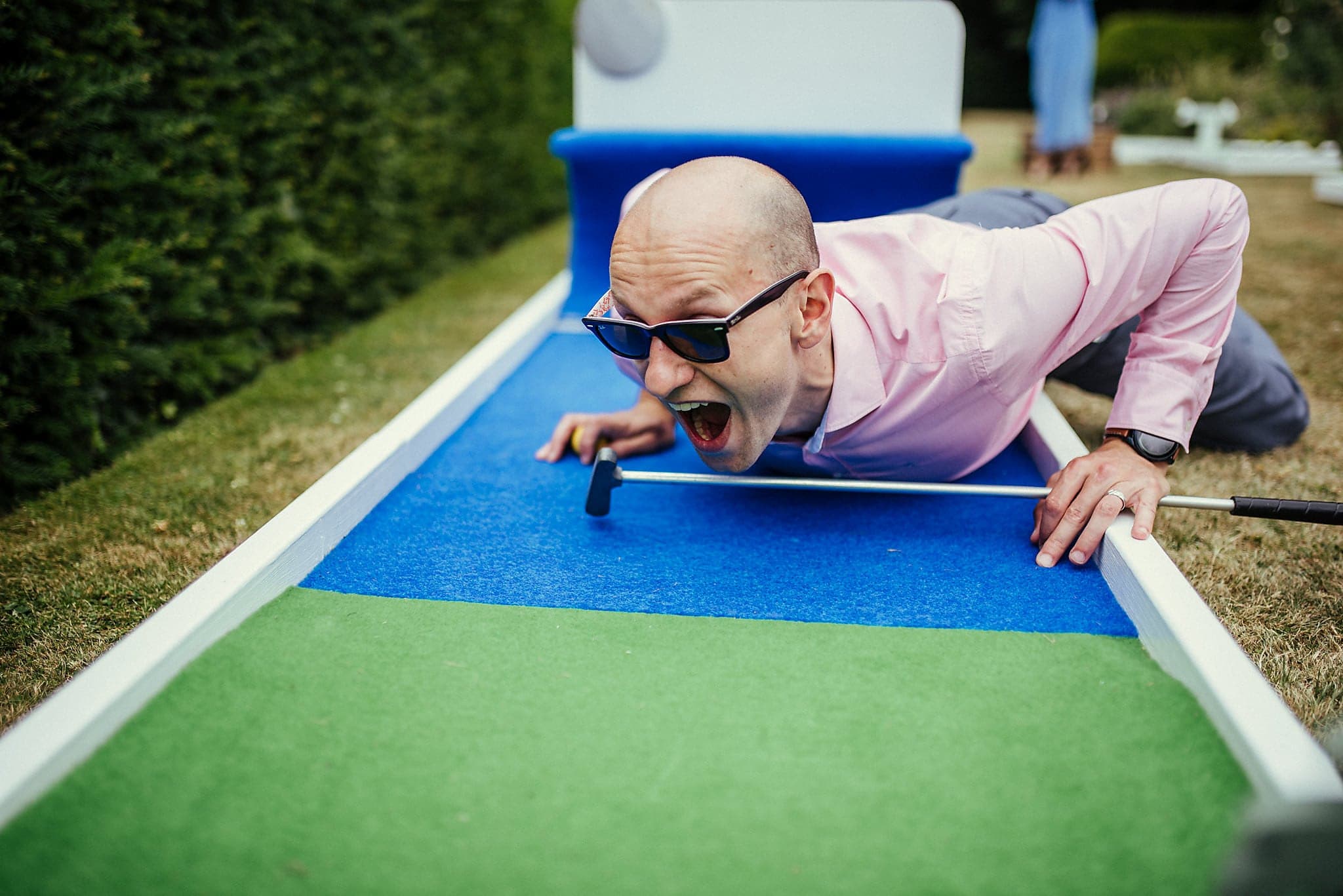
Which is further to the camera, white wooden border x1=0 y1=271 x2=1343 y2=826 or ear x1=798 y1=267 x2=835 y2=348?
ear x1=798 y1=267 x2=835 y2=348

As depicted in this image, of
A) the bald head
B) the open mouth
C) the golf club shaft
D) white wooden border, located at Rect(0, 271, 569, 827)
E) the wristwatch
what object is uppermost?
the bald head

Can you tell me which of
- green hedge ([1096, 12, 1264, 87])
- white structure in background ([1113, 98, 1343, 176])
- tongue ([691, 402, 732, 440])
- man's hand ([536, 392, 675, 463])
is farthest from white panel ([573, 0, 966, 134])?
green hedge ([1096, 12, 1264, 87])

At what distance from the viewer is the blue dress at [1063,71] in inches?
385

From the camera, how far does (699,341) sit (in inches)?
75.4

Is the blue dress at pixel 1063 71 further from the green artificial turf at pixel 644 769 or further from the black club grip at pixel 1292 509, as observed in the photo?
the green artificial turf at pixel 644 769

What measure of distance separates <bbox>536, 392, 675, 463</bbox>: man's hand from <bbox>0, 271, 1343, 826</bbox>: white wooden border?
431mm

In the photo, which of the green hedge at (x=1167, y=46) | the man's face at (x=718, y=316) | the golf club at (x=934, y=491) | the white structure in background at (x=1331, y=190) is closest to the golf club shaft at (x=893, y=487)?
the golf club at (x=934, y=491)

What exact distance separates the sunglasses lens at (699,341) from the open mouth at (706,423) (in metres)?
0.20

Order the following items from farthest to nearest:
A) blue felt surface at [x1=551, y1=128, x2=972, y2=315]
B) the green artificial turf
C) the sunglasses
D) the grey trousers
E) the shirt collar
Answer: blue felt surface at [x1=551, y1=128, x2=972, y2=315]
the grey trousers
the shirt collar
the sunglasses
the green artificial turf

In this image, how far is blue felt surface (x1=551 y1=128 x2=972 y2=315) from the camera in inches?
172

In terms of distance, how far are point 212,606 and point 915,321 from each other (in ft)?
5.17

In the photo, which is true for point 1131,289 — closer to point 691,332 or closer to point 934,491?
point 934,491

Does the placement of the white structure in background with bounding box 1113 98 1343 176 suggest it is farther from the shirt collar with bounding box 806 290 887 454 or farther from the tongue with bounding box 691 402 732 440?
the tongue with bounding box 691 402 732 440

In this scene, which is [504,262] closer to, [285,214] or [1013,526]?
[285,214]
